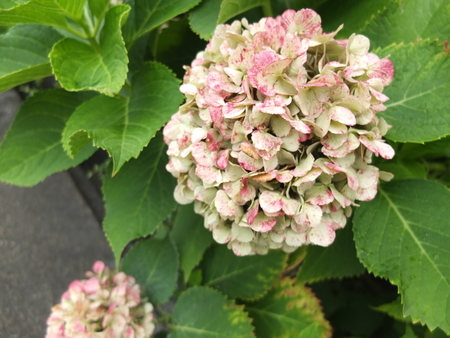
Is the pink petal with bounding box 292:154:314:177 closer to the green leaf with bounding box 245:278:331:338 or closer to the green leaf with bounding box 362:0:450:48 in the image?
the green leaf with bounding box 362:0:450:48

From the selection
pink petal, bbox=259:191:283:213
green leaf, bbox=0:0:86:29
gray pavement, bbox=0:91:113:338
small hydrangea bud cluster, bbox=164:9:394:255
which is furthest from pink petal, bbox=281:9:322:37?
gray pavement, bbox=0:91:113:338

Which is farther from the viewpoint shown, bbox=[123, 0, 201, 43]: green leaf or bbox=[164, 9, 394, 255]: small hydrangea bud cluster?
bbox=[123, 0, 201, 43]: green leaf

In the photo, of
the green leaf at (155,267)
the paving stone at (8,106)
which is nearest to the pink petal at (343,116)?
the green leaf at (155,267)

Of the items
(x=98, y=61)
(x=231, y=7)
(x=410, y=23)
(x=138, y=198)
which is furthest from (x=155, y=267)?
(x=410, y=23)

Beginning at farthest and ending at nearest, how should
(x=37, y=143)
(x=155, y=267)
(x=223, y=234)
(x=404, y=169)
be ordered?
1. (x=155, y=267)
2. (x=37, y=143)
3. (x=404, y=169)
4. (x=223, y=234)

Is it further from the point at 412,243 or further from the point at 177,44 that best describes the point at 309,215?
the point at 177,44

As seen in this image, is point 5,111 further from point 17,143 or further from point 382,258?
point 382,258
